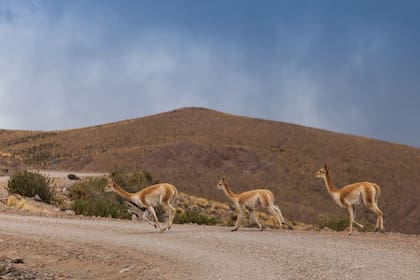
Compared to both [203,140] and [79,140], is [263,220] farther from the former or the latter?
[79,140]

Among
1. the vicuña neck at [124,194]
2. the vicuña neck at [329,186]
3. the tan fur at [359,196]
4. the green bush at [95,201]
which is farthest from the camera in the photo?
the green bush at [95,201]

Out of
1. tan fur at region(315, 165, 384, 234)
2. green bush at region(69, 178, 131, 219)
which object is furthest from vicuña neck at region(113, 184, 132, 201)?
tan fur at region(315, 165, 384, 234)

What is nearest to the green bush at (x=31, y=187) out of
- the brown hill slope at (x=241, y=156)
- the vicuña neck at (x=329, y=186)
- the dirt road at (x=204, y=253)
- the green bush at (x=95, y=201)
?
the green bush at (x=95, y=201)

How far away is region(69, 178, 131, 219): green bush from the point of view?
24719 mm

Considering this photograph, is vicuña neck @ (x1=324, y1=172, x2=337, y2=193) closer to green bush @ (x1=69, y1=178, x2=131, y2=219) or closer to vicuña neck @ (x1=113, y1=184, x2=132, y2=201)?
vicuña neck @ (x1=113, y1=184, x2=132, y2=201)

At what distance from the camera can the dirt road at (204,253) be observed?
461 inches

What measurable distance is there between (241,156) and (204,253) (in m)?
60.0

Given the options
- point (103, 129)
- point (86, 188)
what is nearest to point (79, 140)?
point (103, 129)

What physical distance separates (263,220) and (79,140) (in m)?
54.9

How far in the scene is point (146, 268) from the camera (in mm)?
12289

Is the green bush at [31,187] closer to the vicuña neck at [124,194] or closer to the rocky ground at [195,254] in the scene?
the rocky ground at [195,254]

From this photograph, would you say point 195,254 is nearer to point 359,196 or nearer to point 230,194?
point 230,194

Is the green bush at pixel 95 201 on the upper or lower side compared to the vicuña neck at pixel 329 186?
lower

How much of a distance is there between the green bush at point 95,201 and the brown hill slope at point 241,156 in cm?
2202
